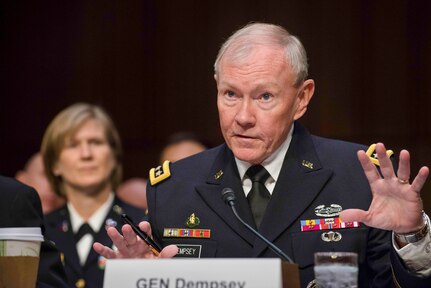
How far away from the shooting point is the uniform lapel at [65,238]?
16.1 feet

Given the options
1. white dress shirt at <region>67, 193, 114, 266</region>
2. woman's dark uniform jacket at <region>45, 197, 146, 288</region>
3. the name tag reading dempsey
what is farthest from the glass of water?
white dress shirt at <region>67, 193, 114, 266</region>

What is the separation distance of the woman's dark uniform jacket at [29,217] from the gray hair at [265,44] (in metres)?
0.80

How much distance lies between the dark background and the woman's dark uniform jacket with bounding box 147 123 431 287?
10.4 feet

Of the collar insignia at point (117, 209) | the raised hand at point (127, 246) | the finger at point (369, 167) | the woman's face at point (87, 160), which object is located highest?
the finger at point (369, 167)

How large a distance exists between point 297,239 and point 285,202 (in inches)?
5.5

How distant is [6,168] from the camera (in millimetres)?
7754

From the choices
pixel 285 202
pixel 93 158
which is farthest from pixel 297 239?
pixel 93 158

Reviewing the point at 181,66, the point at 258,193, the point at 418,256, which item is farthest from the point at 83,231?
the point at 418,256

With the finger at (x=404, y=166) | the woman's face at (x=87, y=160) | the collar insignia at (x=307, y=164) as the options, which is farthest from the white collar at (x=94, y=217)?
the finger at (x=404, y=166)

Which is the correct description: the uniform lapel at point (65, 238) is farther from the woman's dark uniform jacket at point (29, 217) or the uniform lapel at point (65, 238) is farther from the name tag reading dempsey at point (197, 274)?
the name tag reading dempsey at point (197, 274)

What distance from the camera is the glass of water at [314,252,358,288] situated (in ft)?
7.83

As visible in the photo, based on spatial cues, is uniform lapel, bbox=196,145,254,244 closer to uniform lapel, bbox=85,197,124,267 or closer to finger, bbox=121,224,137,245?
finger, bbox=121,224,137,245

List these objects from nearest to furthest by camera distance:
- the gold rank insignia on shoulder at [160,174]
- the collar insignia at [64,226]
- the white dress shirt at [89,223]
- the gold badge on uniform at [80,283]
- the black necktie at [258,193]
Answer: the black necktie at [258,193], the gold rank insignia on shoulder at [160,174], the gold badge on uniform at [80,283], the white dress shirt at [89,223], the collar insignia at [64,226]

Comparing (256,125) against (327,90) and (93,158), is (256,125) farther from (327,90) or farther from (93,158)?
(327,90)
